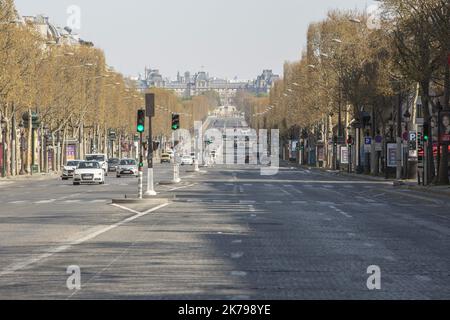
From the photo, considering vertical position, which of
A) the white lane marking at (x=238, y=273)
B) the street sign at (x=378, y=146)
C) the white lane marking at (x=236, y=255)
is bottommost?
the white lane marking at (x=236, y=255)

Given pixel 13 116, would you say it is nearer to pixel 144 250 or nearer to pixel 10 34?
pixel 10 34

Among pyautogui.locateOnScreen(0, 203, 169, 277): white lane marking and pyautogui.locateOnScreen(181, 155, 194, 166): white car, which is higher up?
pyautogui.locateOnScreen(0, 203, 169, 277): white lane marking

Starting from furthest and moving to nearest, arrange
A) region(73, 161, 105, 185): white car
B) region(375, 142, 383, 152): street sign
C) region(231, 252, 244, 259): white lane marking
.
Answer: region(375, 142, 383, 152): street sign
region(73, 161, 105, 185): white car
region(231, 252, 244, 259): white lane marking

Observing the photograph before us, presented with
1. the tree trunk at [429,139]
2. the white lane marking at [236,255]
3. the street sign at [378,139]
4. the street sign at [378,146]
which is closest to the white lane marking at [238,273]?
the white lane marking at [236,255]

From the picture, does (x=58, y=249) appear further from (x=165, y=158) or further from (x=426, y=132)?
(x=165, y=158)

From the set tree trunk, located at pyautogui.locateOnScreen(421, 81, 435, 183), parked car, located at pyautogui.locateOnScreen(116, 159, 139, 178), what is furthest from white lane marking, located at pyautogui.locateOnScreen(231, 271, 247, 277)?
Answer: parked car, located at pyautogui.locateOnScreen(116, 159, 139, 178)

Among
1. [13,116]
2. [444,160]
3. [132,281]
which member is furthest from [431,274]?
[13,116]

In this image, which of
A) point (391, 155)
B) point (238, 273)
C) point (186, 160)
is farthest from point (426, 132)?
point (186, 160)

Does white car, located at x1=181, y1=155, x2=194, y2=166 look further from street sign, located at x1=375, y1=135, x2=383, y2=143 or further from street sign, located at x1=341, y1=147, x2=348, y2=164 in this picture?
street sign, located at x1=375, y1=135, x2=383, y2=143

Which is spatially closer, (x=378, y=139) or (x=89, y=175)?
(x=89, y=175)

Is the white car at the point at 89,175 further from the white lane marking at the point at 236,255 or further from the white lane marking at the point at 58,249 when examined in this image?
the white lane marking at the point at 236,255

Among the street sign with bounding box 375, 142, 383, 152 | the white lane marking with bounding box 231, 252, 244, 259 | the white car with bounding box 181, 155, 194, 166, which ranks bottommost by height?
the white car with bounding box 181, 155, 194, 166

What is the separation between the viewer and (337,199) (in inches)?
1961
